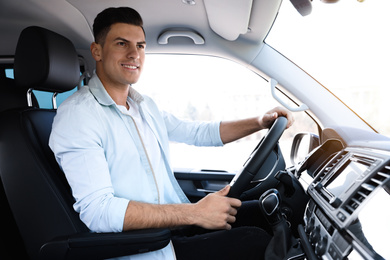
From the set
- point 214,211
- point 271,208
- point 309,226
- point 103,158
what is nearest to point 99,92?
point 103,158

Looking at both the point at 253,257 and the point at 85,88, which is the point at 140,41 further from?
the point at 253,257

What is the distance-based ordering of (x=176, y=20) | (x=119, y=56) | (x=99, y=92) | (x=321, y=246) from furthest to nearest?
1. (x=176, y=20)
2. (x=119, y=56)
3. (x=99, y=92)
4. (x=321, y=246)

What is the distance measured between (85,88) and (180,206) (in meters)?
0.68

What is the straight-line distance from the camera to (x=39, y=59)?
Answer: 5.01ft

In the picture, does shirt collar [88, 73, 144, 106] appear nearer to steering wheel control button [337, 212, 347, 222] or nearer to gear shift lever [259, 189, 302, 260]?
gear shift lever [259, 189, 302, 260]

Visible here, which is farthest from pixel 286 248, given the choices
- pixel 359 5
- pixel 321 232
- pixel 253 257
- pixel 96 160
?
pixel 359 5

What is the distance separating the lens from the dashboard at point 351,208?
2.94 feet

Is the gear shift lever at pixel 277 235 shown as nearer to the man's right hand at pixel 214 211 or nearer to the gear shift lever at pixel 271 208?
the gear shift lever at pixel 271 208

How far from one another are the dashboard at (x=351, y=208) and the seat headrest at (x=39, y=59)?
1173 millimetres

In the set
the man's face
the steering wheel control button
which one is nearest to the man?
the man's face

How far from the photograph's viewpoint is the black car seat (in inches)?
48.5

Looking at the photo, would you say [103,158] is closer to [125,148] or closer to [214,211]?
[125,148]

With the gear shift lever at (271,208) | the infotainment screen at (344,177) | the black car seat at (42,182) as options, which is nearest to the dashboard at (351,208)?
the infotainment screen at (344,177)

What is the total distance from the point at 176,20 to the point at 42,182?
132 cm
